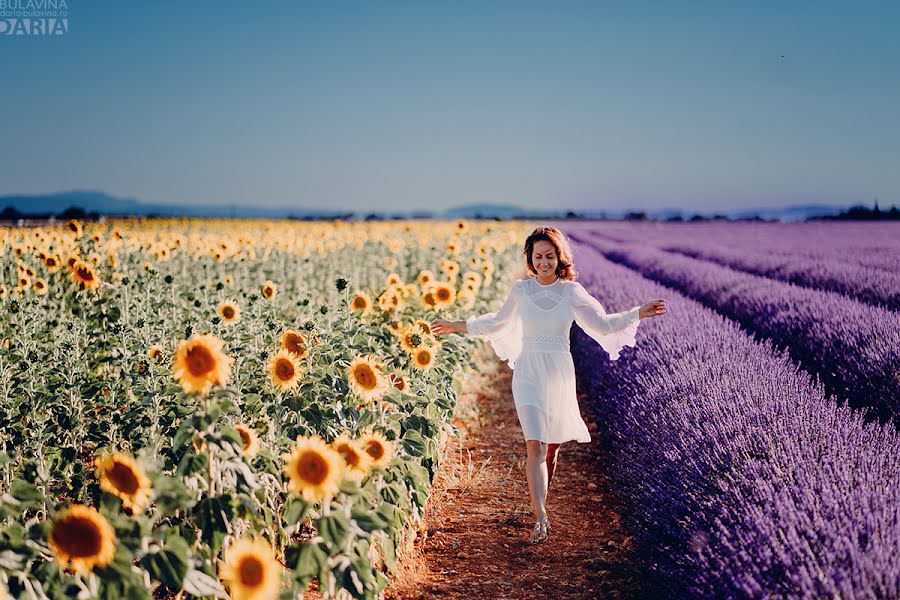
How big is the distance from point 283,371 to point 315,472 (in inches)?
32.0

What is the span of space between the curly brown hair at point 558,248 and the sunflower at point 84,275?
10.2 feet

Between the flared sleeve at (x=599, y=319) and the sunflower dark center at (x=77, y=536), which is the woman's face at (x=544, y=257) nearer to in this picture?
the flared sleeve at (x=599, y=319)

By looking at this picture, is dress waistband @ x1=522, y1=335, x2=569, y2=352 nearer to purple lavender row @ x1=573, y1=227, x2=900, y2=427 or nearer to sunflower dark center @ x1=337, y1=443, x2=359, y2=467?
sunflower dark center @ x1=337, y1=443, x2=359, y2=467

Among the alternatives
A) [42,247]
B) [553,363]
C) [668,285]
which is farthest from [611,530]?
[668,285]

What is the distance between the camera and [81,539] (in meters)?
1.62

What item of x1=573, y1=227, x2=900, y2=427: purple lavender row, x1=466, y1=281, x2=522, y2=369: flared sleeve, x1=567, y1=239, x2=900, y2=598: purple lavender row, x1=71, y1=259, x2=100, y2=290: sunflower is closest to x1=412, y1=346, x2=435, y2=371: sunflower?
x1=466, y1=281, x2=522, y2=369: flared sleeve

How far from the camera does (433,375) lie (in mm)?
3533

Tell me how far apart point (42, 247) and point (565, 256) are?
222 inches

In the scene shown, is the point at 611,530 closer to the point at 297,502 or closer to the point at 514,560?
the point at 514,560

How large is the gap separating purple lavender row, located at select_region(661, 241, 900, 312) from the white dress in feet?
17.1

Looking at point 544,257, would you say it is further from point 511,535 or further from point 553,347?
point 511,535

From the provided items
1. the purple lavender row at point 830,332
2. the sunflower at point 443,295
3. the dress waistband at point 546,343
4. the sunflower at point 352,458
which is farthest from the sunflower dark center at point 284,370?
the purple lavender row at point 830,332

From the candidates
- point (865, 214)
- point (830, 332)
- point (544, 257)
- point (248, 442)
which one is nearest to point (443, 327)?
point (544, 257)

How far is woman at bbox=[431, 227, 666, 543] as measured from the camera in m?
3.41
